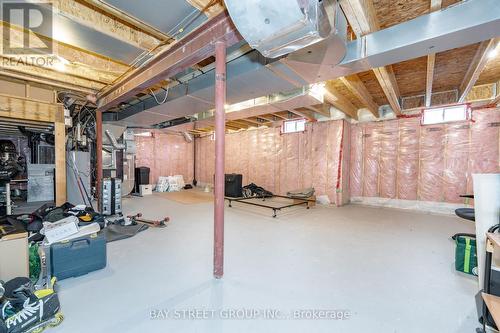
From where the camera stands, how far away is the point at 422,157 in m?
4.86

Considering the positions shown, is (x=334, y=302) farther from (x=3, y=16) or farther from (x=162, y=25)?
(x=3, y=16)

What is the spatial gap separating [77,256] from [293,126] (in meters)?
5.63

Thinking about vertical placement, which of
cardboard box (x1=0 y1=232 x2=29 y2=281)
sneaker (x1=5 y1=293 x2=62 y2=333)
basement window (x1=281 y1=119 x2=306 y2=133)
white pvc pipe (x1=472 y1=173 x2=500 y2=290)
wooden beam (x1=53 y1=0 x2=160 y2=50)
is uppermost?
wooden beam (x1=53 y1=0 x2=160 y2=50)

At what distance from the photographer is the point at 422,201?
16.0ft

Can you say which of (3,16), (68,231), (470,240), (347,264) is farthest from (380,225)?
(3,16)

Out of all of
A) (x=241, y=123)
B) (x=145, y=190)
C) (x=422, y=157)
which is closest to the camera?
(x=422, y=157)

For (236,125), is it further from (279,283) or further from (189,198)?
(279,283)

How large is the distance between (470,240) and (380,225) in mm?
1654

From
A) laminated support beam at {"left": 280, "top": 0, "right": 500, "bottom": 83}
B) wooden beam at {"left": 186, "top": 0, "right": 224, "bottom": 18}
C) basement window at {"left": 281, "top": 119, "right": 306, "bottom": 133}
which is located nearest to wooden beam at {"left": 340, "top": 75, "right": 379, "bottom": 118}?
laminated support beam at {"left": 280, "top": 0, "right": 500, "bottom": 83}

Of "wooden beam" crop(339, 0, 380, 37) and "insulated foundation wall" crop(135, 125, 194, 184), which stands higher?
"wooden beam" crop(339, 0, 380, 37)

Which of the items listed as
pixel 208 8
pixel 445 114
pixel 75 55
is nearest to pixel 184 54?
pixel 208 8

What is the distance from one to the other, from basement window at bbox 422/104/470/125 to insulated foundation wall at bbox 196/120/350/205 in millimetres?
1622

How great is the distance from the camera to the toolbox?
6.30 feet

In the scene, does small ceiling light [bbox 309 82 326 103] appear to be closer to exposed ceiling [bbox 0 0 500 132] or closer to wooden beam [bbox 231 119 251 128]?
exposed ceiling [bbox 0 0 500 132]
